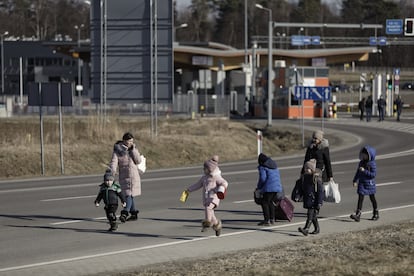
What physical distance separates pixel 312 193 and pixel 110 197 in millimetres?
3366

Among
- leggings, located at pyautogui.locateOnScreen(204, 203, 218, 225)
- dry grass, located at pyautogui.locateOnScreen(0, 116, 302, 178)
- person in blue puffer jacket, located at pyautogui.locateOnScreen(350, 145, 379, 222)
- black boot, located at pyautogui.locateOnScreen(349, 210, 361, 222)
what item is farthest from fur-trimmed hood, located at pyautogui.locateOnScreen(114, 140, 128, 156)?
dry grass, located at pyautogui.locateOnScreen(0, 116, 302, 178)

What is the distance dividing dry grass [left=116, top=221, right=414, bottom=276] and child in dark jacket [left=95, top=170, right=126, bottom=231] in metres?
3.08

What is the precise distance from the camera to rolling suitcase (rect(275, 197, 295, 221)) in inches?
575

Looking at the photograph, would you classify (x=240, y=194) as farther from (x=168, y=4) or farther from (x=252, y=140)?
→ (x=252, y=140)

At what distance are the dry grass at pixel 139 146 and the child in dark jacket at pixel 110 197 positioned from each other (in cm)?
1498

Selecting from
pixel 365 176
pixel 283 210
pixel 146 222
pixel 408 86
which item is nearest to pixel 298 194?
pixel 283 210

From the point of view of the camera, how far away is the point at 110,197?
14109 millimetres

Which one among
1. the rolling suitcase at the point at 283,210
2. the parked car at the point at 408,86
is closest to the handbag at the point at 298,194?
the rolling suitcase at the point at 283,210

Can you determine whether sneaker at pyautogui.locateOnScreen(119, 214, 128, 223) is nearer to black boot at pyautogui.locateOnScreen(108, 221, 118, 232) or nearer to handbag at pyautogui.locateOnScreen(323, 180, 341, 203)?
black boot at pyautogui.locateOnScreen(108, 221, 118, 232)

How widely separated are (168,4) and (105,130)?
19.8ft

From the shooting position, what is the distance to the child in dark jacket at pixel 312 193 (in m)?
13.4

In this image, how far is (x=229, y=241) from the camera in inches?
506

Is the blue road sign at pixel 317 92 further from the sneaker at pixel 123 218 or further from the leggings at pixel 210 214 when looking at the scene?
the leggings at pixel 210 214

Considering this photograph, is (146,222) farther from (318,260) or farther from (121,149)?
(318,260)
